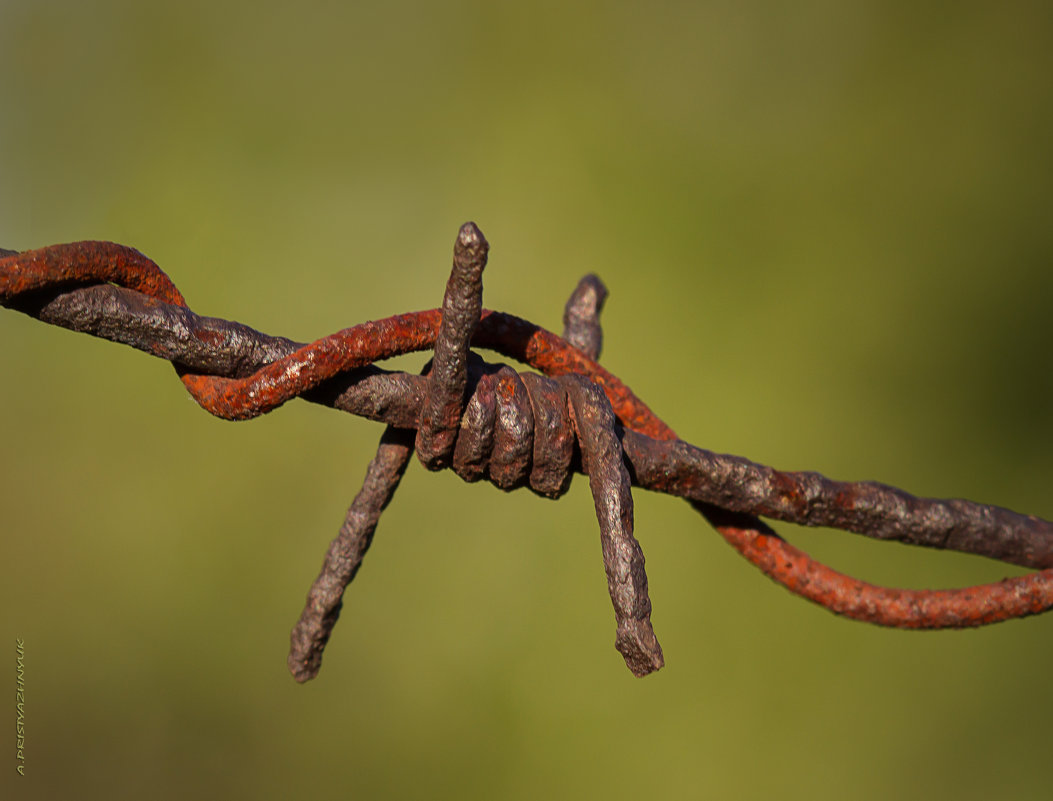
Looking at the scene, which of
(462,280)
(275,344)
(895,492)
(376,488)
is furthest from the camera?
(895,492)

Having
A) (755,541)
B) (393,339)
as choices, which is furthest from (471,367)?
(755,541)

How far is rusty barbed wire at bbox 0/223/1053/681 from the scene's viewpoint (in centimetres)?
79

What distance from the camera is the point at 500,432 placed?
0.89 m

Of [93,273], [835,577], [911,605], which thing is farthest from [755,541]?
[93,273]

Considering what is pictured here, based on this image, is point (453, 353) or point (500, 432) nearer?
point (453, 353)

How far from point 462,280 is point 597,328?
0.52 metres

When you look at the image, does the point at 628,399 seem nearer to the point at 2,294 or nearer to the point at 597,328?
the point at 597,328

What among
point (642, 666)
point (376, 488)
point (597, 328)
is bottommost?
point (642, 666)

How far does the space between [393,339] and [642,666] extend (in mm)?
406

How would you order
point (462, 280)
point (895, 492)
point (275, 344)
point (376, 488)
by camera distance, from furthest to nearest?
point (895, 492)
point (376, 488)
point (275, 344)
point (462, 280)

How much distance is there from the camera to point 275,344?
0.86 metres

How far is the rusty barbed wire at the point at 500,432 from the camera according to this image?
2.60ft

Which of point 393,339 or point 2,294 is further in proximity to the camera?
point 393,339

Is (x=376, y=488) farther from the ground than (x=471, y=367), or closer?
closer
